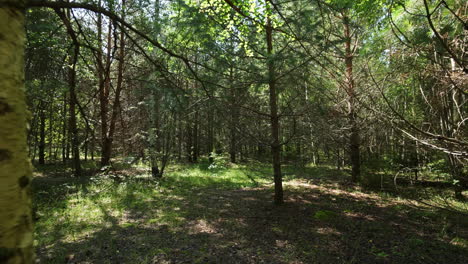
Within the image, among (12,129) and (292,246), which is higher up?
(12,129)

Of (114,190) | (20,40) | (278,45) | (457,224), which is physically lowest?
(457,224)

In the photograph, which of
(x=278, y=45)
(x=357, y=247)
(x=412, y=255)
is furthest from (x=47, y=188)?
(x=412, y=255)

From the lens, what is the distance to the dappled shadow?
4156mm

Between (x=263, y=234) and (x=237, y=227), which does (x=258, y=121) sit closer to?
(x=237, y=227)

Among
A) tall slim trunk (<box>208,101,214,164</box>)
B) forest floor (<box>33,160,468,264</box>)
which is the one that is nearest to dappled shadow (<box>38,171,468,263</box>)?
forest floor (<box>33,160,468,264</box>)

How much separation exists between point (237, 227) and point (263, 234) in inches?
26.5

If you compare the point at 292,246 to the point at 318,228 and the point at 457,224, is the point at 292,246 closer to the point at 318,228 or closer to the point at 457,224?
the point at 318,228

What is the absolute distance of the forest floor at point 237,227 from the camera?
13.8 feet

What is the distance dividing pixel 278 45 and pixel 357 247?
535cm

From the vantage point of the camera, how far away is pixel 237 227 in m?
5.48

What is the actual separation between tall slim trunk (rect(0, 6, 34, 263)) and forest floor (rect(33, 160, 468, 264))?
2070mm

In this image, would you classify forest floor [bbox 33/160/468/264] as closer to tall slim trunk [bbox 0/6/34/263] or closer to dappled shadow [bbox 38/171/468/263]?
dappled shadow [bbox 38/171/468/263]

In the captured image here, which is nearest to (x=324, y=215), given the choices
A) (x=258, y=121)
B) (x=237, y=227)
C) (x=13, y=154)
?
(x=237, y=227)

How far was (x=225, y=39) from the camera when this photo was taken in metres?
6.46
